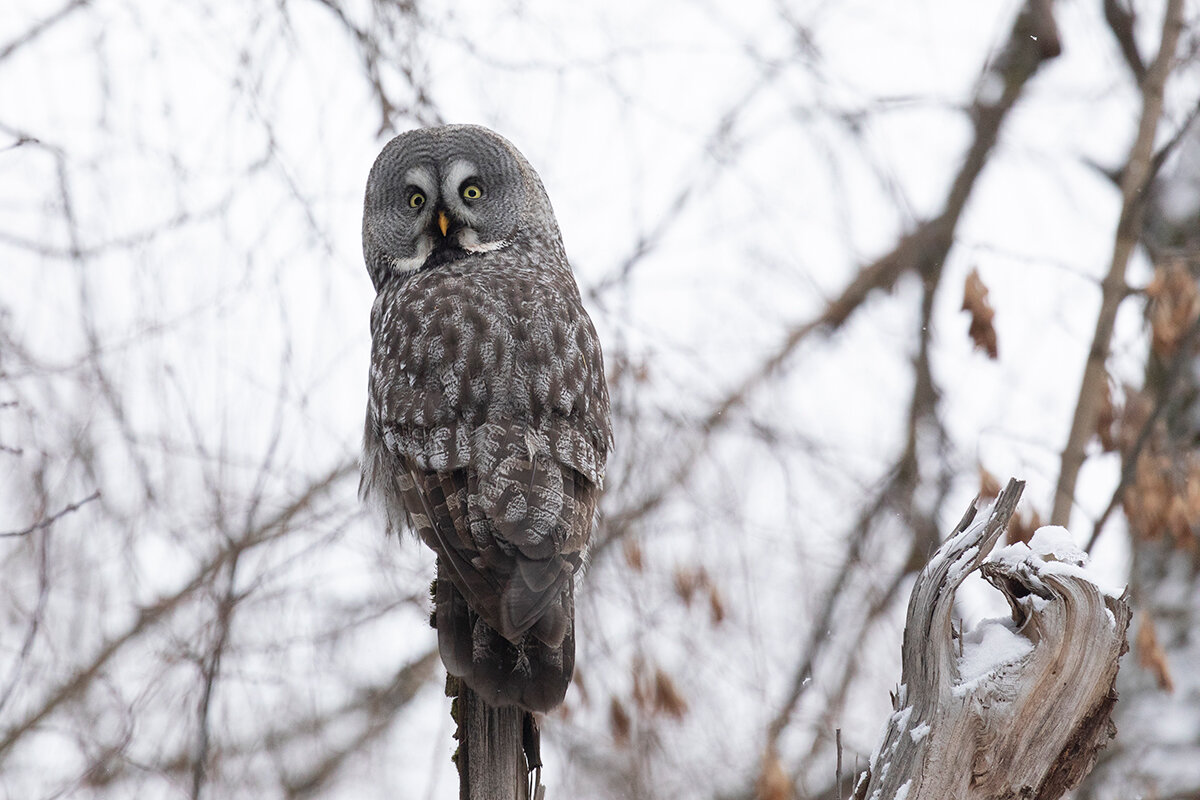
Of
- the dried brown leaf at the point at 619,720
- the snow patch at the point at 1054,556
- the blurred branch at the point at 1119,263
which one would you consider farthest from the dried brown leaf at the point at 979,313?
the snow patch at the point at 1054,556

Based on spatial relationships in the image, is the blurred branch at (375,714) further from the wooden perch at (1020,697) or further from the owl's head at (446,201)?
the wooden perch at (1020,697)

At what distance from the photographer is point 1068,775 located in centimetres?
204

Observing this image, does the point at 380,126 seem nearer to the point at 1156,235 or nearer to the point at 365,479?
the point at 365,479

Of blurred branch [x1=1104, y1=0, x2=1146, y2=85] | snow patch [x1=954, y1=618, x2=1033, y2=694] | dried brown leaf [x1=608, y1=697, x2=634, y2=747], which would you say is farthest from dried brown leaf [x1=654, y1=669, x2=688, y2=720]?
blurred branch [x1=1104, y1=0, x2=1146, y2=85]

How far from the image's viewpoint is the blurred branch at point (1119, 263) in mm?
4191

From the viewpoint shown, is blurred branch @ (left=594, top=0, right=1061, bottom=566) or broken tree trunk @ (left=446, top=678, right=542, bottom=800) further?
blurred branch @ (left=594, top=0, right=1061, bottom=566)

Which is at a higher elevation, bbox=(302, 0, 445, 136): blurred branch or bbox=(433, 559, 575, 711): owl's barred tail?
bbox=(302, 0, 445, 136): blurred branch

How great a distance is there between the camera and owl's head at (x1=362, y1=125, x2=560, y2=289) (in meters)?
3.96

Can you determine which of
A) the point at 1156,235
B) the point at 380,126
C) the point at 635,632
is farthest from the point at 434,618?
the point at 1156,235

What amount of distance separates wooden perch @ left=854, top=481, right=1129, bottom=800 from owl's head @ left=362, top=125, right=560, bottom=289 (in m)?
2.26

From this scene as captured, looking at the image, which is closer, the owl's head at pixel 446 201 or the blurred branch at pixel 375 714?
the owl's head at pixel 446 201

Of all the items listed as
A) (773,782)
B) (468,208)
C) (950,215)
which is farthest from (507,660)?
(950,215)

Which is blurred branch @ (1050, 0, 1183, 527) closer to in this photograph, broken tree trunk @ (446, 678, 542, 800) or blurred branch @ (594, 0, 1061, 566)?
blurred branch @ (594, 0, 1061, 566)

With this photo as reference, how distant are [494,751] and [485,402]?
89 cm
